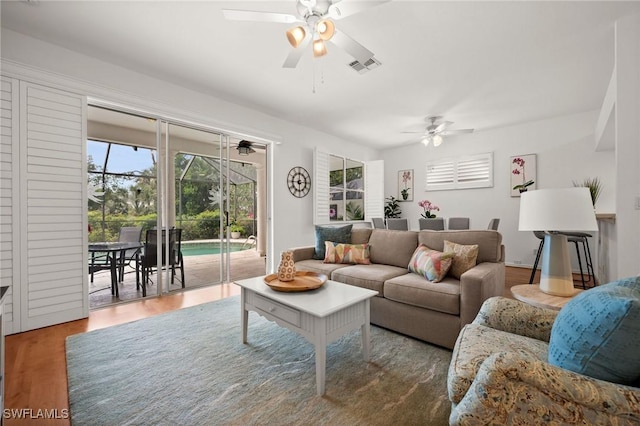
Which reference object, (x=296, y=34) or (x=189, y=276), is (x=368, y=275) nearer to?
(x=296, y=34)

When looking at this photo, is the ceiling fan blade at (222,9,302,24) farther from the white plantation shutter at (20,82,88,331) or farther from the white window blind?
the white window blind

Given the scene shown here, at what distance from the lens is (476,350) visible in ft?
3.99

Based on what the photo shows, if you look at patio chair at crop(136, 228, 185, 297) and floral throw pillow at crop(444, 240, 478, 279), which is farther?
patio chair at crop(136, 228, 185, 297)

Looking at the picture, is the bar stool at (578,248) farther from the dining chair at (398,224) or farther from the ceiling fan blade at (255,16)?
the ceiling fan blade at (255,16)

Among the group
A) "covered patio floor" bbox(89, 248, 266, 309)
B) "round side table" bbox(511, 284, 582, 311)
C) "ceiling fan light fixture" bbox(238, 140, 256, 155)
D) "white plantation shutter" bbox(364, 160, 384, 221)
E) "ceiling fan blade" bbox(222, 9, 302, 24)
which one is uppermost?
"ceiling fan blade" bbox(222, 9, 302, 24)

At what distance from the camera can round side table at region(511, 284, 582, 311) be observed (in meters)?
1.63

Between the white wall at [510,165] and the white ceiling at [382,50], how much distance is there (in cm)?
62

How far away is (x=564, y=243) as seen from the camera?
1837 millimetres

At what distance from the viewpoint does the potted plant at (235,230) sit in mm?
4254

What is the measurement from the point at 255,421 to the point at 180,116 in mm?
3430

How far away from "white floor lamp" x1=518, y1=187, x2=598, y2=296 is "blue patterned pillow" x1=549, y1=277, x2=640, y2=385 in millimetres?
798

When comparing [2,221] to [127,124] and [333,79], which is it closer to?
[127,124]

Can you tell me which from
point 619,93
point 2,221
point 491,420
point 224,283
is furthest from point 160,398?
point 619,93

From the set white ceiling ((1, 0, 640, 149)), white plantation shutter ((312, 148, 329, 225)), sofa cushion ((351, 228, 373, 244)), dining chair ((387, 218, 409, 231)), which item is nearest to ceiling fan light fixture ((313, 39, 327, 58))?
white ceiling ((1, 0, 640, 149))
